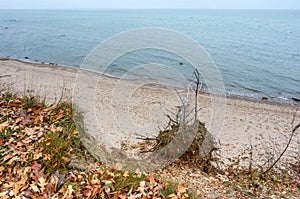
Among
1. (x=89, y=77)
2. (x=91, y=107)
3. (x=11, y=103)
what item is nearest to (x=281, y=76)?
(x=89, y=77)

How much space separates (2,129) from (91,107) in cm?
621

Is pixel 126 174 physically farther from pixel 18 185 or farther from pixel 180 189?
pixel 18 185

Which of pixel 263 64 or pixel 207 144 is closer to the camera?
pixel 207 144

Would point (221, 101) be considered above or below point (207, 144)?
below

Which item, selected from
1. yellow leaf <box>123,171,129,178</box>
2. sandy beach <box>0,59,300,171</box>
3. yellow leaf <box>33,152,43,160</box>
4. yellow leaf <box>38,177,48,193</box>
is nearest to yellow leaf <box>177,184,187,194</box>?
yellow leaf <box>123,171,129,178</box>

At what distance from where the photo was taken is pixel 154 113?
11.5 meters

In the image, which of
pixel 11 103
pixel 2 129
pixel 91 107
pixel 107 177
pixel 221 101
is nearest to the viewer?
pixel 107 177

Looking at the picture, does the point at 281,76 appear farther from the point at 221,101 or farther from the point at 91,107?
the point at 91,107

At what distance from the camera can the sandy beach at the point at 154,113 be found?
28.1ft

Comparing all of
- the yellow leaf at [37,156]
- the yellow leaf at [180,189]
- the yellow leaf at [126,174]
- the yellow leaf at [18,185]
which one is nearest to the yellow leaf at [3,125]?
the yellow leaf at [37,156]

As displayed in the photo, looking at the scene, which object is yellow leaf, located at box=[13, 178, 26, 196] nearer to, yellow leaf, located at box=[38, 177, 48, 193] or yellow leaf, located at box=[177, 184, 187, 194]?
yellow leaf, located at box=[38, 177, 48, 193]

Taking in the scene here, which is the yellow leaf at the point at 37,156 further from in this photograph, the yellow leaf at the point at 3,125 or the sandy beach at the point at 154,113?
the sandy beach at the point at 154,113

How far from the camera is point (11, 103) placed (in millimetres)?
5887

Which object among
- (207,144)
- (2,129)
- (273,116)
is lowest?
(273,116)
